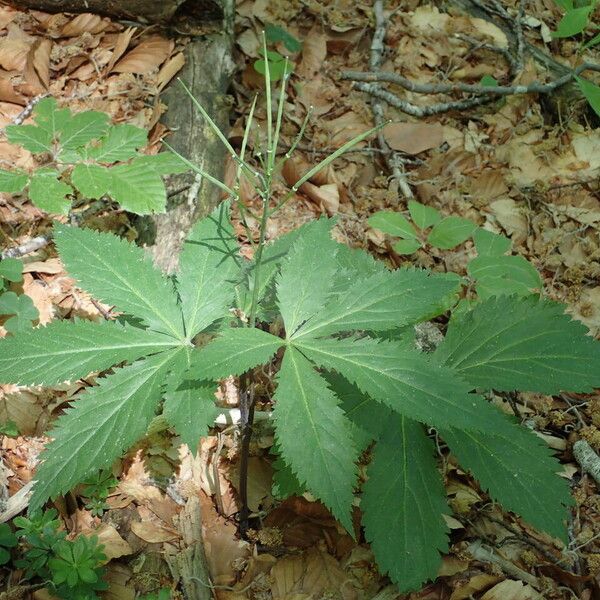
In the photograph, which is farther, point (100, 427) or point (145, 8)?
point (145, 8)

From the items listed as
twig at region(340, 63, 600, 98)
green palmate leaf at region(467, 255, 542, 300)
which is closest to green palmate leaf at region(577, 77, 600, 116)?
twig at region(340, 63, 600, 98)

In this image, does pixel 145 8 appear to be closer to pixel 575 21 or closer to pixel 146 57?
pixel 146 57

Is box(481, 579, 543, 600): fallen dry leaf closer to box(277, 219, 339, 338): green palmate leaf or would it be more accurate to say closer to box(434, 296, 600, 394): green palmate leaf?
box(434, 296, 600, 394): green palmate leaf

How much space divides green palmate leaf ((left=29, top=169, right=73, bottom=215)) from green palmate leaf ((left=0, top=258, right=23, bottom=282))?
371 millimetres

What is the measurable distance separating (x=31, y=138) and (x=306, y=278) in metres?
1.48

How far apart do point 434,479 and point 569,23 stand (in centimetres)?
301

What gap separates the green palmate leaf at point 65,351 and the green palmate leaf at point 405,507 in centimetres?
74

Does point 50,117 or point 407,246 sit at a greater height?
point 50,117

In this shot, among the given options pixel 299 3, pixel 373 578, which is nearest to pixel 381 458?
pixel 373 578

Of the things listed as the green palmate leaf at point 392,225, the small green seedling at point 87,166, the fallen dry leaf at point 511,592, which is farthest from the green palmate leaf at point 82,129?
the fallen dry leaf at point 511,592

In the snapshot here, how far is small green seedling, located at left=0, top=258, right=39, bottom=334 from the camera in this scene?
2.25 meters

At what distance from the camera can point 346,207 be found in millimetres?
3193

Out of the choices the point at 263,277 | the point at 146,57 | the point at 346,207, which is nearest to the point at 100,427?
the point at 263,277

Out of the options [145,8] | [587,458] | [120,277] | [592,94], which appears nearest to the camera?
[120,277]
